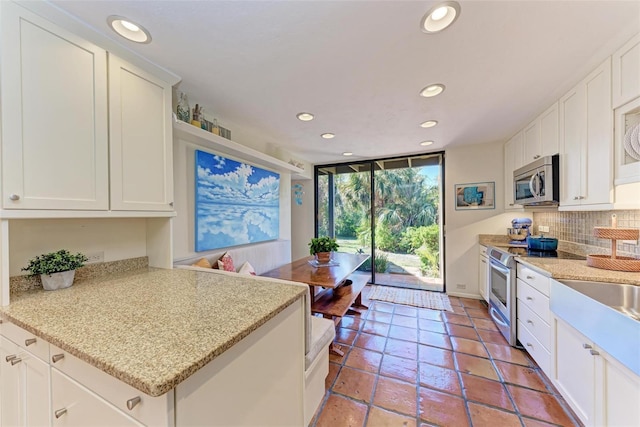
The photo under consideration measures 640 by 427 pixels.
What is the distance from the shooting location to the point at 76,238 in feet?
4.65

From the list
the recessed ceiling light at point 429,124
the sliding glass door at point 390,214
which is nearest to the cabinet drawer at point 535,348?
the sliding glass door at point 390,214

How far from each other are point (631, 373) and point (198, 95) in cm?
321

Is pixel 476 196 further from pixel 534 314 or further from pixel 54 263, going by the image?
pixel 54 263

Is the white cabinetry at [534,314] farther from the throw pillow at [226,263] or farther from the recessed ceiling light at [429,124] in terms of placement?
the throw pillow at [226,263]

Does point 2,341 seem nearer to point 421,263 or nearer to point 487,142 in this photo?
point 421,263

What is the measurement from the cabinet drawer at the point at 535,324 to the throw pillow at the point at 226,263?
271 centimetres

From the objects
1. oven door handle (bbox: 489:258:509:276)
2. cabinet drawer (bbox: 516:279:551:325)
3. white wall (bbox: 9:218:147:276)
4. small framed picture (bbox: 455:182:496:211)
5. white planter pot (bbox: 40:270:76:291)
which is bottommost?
cabinet drawer (bbox: 516:279:551:325)

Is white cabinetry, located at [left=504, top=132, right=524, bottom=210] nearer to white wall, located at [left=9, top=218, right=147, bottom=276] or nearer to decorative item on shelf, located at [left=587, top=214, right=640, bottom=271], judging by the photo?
decorative item on shelf, located at [left=587, top=214, right=640, bottom=271]

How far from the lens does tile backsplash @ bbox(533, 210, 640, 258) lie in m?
1.80

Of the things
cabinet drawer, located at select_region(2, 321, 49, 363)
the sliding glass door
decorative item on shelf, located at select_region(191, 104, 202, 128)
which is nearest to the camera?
cabinet drawer, located at select_region(2, 321, 49, 363)

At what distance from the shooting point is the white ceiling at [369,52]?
116 centimetres

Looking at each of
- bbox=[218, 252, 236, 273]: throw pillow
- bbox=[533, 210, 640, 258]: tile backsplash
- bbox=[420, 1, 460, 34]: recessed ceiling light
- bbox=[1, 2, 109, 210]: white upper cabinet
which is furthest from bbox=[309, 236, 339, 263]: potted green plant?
bbox=[533, 210, 640, 258]: tile backsplash

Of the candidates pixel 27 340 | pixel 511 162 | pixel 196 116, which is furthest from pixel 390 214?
pixel 27 340

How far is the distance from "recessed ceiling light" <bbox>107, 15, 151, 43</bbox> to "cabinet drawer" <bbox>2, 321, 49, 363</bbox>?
5.02 ft
